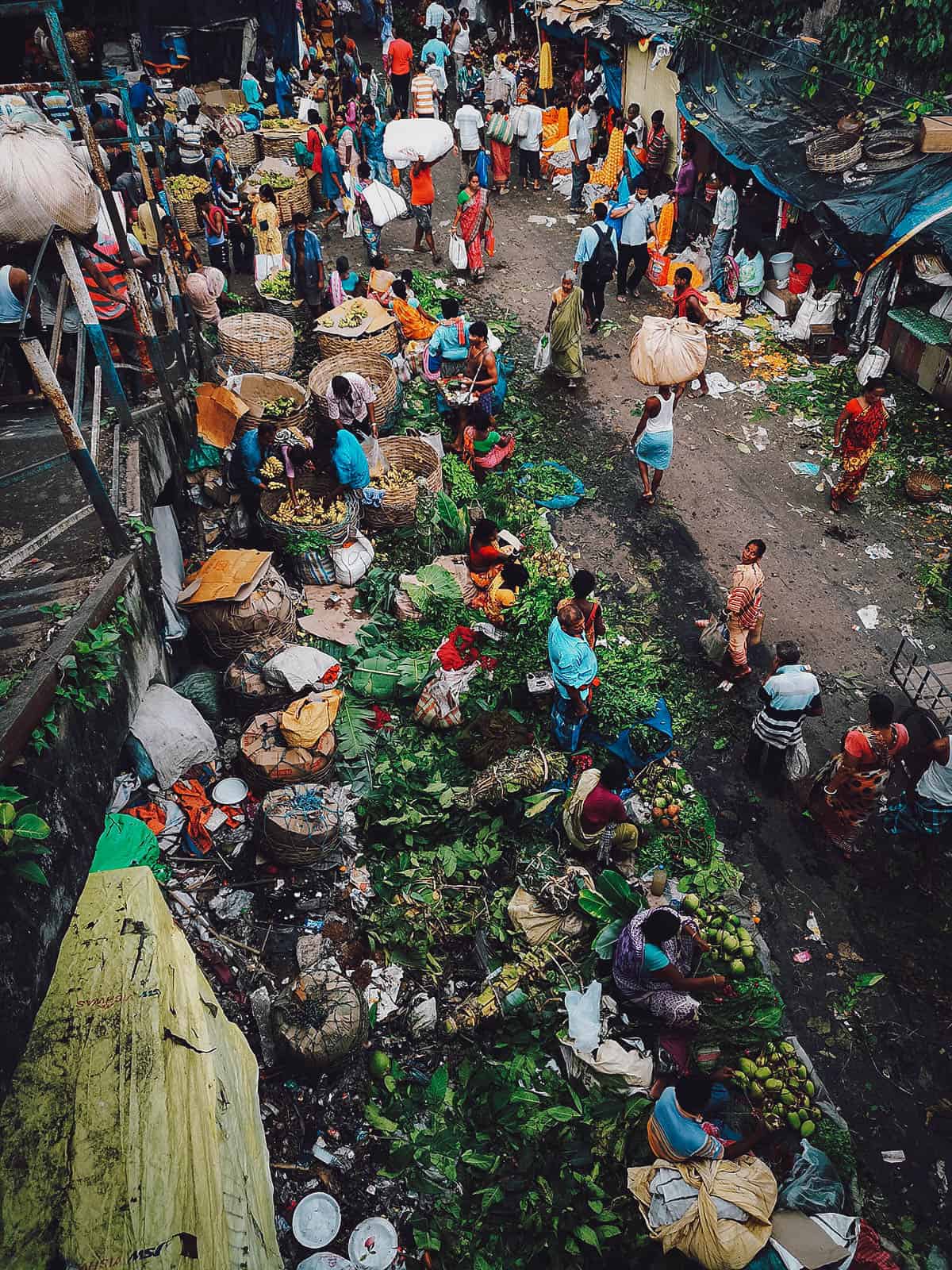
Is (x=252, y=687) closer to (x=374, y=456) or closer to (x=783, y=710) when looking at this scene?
(x=374, y=456)

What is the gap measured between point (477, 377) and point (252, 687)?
4.95 meters

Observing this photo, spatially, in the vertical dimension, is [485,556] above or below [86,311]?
below

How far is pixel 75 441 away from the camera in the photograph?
4.42 meters

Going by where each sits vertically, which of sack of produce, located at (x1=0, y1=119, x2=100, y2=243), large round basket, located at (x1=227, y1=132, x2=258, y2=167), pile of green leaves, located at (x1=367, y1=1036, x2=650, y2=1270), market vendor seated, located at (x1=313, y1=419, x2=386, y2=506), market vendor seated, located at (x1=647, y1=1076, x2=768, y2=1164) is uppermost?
sack of produce, located at (x1=0, y1=119, x2=100, y2=243)

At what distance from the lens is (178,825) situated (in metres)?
5.56

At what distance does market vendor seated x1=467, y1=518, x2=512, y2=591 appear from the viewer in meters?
7.03

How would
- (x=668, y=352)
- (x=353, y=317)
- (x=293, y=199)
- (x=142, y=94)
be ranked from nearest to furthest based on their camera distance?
(x=668, y=352)
(x=353, y=317)
(x=293, y=199)
(x=142, y=94)

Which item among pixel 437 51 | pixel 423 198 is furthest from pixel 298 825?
pixel 437 51

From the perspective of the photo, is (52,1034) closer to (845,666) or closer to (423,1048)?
(423,1048)

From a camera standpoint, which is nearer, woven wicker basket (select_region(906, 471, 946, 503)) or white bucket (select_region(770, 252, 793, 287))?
woven wicker basket (select_region(906, 471, 946, 503))

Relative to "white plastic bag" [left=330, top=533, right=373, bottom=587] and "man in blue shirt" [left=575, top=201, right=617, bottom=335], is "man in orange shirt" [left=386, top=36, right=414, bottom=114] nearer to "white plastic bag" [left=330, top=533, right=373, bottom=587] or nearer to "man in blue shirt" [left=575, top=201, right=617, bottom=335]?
"man in blue shirt" [left=575, top=201, right=617, bottom=335]

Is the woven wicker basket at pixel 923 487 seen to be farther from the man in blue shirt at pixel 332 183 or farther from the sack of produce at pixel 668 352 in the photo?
the man in blue shirt at pixel 332 183

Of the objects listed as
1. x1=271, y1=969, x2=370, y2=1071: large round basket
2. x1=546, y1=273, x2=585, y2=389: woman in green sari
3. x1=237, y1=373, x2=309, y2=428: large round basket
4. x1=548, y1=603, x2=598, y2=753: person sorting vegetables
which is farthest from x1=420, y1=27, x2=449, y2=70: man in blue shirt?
x1=271, y1=969, x2=370, y2=1071: large round basket

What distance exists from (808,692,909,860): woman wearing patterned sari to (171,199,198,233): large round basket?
12.3 metres
